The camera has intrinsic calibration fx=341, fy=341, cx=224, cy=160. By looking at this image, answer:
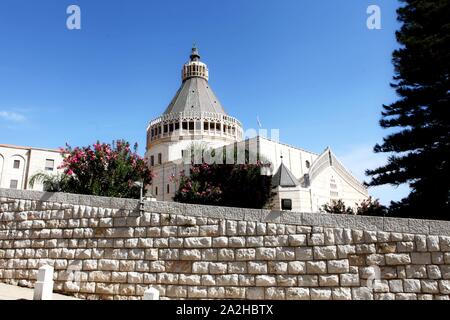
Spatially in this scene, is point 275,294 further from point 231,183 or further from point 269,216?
point 231,183

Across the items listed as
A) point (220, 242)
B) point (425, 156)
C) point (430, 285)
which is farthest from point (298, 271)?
point (425, 156)

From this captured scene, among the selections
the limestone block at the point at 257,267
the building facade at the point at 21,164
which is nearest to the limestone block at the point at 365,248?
the limestone block at the point at 257,267

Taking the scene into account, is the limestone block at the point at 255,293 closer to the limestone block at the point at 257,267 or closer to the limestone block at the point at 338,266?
the limestone block at the point at 257,267

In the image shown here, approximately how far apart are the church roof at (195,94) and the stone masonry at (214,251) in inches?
1626

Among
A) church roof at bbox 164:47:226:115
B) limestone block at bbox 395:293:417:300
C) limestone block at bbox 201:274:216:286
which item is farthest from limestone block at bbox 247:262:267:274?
church roof at bbox 164:47:226:115

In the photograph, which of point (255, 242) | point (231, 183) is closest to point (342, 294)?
point (255, 242)

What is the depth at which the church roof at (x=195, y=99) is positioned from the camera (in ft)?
167

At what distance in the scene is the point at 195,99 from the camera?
5209cm

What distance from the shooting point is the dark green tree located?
36.8 feet

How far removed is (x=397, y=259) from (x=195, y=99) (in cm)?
4806

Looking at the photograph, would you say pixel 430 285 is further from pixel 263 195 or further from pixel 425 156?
pixel 263 195

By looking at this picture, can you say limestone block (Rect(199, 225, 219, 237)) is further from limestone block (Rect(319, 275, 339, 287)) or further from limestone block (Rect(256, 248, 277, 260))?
limestone block (Rect(319, 275, 339, 287))

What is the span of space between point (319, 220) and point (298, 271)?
3.40ft

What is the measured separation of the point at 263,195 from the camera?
19453 millimetres
